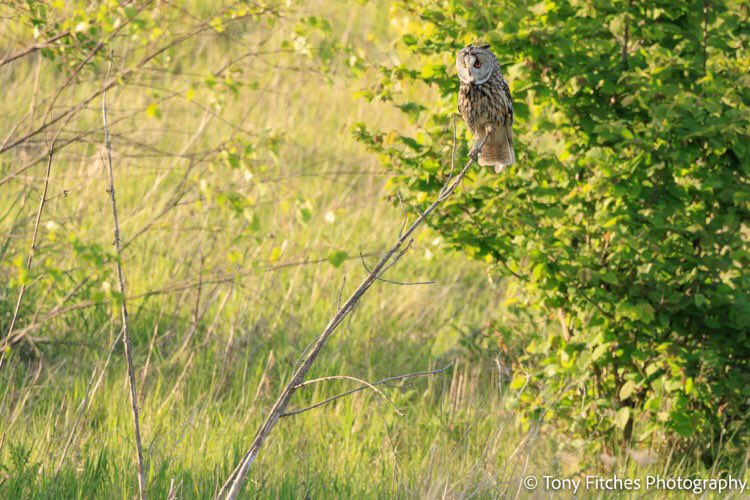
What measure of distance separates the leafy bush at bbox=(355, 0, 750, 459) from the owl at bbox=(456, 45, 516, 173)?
0.50 m

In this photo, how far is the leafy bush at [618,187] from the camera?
148 inches

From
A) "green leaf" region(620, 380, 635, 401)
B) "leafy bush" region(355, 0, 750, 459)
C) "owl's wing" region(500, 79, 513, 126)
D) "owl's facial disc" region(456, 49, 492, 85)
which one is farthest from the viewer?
"green leaf" region(620, 380, 635, 401)

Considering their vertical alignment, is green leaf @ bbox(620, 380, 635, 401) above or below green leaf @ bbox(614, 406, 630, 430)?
above

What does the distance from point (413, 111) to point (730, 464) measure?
7.04 feet

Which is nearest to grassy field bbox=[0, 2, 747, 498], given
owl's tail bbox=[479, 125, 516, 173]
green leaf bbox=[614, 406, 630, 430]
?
green leaf bbox=[614, 406, 630, 430]

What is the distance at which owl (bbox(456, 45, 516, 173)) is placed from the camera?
9.94 feet

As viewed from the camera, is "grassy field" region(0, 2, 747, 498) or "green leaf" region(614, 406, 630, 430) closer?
"grassy field" region(0, 2, 747, 498)

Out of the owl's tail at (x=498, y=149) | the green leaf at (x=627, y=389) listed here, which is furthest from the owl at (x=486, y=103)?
the green leaf at (x=627, y=389)

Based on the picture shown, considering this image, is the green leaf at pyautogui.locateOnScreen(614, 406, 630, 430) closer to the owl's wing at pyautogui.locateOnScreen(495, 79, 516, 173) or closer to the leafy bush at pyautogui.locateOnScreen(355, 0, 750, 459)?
the leafy bush at pyautogui.locateOnScreen(355, 0, 750, 459)

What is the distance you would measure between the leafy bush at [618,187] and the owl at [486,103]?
497mm

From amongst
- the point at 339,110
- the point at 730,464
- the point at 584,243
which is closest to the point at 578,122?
the point at 584,243

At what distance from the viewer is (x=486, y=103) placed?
3.12m

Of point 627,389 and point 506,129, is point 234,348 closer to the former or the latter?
point 627,389

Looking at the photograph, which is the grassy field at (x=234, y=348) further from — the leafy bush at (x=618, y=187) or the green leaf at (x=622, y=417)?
the leafy bush at (x=618, y=187)
